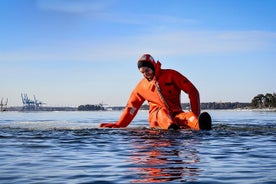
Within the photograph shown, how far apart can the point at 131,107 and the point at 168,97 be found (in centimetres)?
218

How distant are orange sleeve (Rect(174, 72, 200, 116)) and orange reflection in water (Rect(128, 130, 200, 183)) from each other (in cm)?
536

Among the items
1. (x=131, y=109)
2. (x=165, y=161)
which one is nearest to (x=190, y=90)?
(x=131, y=109)

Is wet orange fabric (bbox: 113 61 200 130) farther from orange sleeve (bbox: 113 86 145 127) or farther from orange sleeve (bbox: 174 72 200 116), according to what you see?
orange sleeve (bbox: 113 86 145 127)

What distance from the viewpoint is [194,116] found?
1448 centimetres

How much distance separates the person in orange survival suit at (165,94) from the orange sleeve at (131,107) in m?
0.28

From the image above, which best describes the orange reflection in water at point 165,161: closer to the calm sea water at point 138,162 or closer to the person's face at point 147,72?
the calm sea water at point 138,162

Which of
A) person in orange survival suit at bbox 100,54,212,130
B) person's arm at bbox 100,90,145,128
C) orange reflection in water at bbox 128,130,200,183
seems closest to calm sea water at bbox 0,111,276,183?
orange reflection in water at bbox 128,130,200,183

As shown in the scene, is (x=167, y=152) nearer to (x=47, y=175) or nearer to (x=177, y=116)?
(x=47, y=175)

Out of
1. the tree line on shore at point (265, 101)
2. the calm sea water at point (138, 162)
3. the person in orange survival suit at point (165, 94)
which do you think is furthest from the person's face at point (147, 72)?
the tree line on shore at point (265, 101)

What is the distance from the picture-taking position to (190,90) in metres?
15.5

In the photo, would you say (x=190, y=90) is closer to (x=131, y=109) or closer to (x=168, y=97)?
(x=168, y=97)

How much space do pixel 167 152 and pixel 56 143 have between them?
9.90ft

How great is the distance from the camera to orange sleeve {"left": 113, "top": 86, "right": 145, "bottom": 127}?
56.6 ft

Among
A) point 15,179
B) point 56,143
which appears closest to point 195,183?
point 15,179
